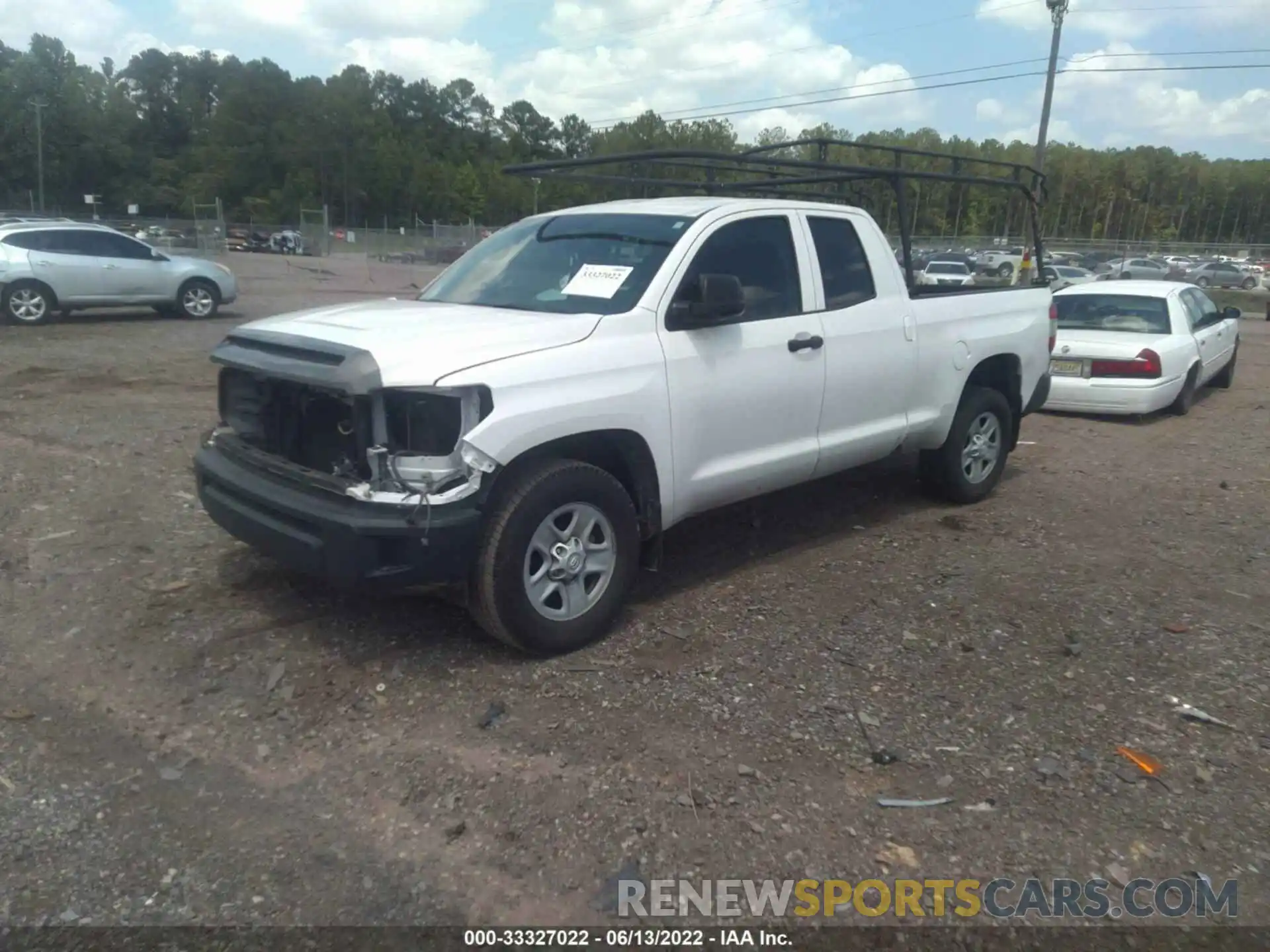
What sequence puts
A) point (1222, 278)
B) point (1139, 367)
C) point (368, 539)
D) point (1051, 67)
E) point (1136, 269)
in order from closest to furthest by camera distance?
1. point (368, 539)
2. point (1139, 367)
3. point (1051, 67)
4. point (1136, 269)
5. point (1222, 278)

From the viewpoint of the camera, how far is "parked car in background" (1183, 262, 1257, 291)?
47781mm

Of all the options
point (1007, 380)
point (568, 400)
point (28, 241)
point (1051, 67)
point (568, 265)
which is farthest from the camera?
point (1051, 67)

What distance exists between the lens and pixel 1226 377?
1300 cm

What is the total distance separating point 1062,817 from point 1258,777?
2.76 feet

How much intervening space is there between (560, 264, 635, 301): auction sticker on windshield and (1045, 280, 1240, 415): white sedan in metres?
6.33

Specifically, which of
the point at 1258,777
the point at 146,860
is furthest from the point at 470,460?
the point at 1258,777

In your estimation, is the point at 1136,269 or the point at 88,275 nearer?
the point at 88,275

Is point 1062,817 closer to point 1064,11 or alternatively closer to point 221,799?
point 221,799

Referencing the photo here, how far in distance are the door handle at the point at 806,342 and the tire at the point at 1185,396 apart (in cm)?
720

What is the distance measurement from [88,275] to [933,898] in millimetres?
16920

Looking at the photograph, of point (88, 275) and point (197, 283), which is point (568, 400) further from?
point (197, 283)

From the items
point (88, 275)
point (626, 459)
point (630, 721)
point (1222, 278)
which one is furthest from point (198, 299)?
point (1222, 278)

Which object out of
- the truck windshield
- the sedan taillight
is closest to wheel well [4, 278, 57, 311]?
the truck windshield

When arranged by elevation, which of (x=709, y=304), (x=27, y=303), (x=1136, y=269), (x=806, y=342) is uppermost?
(x=1136, y=269)
